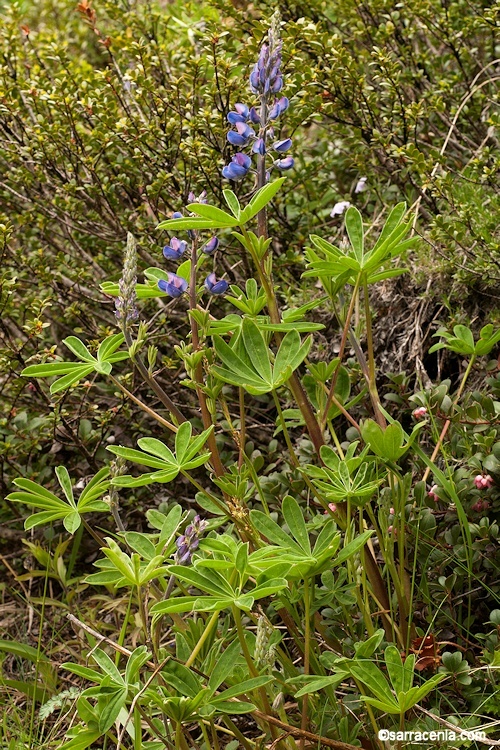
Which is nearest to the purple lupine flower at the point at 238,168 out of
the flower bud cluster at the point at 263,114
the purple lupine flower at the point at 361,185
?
the flower bud cluster at the point at 263,114

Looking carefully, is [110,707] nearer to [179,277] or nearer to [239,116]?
[179,277]

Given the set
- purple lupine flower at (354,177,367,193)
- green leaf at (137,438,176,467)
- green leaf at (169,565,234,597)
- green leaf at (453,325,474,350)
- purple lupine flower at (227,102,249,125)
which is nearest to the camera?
green leaf at (169,565,234,597)

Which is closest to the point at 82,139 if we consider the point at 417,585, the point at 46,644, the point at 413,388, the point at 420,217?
the point at 420,217

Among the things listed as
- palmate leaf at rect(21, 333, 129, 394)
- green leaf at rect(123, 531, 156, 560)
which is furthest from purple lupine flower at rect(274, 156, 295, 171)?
green leaf at rect(123, 531, 156, 560)

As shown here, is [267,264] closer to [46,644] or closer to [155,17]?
[46,644]

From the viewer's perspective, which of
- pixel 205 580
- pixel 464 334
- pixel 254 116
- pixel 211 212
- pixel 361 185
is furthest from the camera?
pixel 361 185

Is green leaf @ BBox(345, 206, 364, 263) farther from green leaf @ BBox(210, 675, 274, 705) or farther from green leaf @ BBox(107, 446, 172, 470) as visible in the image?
green leaf @ BBox(210, 675, 274, 705)

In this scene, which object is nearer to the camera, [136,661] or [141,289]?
[136,661]

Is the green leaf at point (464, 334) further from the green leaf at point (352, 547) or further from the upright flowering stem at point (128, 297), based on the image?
the upright flowering stem at point (128, 297)

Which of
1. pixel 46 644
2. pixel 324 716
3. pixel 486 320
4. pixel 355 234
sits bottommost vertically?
pixel 46 644

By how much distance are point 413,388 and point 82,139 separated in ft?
4.98

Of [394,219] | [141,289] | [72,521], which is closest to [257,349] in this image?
[141,289]

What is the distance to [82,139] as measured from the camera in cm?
301

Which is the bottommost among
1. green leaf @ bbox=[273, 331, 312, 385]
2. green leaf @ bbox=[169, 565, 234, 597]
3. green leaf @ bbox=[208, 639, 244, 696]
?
green leaf @ bbox=[208, 639, 244, 696]
